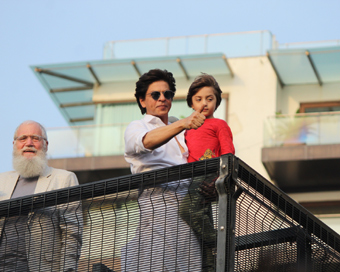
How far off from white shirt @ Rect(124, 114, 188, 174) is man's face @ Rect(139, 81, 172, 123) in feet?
0.17

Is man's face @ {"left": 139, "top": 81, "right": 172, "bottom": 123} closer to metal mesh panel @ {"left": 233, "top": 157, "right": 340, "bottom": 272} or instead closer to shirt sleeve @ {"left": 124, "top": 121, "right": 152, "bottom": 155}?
shirt sleeve @ {"left": 124, "top": 121, "right": 152, "bottom": 155}

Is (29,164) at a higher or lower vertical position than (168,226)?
higher

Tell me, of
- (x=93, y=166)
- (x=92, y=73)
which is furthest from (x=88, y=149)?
(x=92, y=73)

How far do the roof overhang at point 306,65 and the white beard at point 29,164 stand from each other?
16.7 meters

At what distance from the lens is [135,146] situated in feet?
18.1

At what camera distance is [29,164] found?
6.80m

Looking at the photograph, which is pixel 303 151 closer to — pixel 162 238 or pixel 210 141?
pixel 210 141

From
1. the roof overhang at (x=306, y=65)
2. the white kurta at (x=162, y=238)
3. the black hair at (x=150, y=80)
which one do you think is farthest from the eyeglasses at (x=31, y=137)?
the roof overhang at (x=306, y=65)

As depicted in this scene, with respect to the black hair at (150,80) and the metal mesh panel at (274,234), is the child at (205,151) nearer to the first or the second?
the metal mesh panel at (274,234)

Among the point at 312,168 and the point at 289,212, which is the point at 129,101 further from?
the point at 289,212

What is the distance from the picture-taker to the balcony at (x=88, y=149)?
2412 cm

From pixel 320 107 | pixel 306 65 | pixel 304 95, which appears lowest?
pixel 320 107

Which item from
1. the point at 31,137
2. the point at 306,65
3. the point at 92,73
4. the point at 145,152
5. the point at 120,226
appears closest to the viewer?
the point at 120,226

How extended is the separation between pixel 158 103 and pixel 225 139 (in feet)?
1.98
